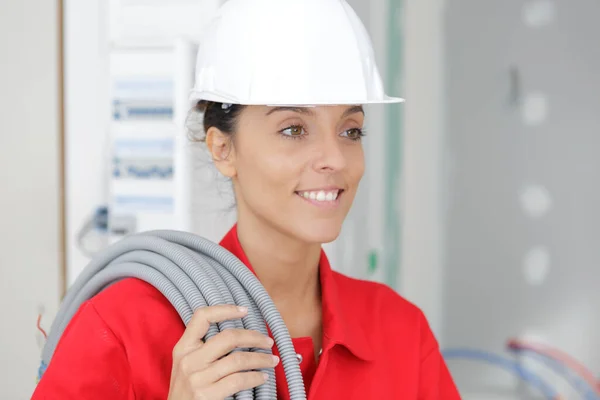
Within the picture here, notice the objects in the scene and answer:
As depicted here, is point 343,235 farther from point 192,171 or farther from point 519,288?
point 519,288

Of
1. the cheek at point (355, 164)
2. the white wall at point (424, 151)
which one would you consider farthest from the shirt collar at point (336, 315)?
the white wall at point (424, 151)

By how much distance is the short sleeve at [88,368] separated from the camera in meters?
0.99

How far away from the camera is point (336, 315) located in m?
1.23

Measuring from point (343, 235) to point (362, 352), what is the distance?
85 cm

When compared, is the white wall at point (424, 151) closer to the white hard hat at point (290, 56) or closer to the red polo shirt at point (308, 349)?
the red polo shirt at point (308, 349)

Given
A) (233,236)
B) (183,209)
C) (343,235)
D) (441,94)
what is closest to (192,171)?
(183,209)

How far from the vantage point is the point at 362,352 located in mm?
1204

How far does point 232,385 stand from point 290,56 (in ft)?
1.57

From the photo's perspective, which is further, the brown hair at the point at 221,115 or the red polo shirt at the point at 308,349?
the brown hair at the point at 221,115

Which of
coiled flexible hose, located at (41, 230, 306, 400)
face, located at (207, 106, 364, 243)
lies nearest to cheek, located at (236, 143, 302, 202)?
face, located at (207, 106, 364, 243)

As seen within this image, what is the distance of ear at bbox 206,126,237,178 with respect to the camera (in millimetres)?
1200

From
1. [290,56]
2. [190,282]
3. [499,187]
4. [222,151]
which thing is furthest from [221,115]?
[499,187]

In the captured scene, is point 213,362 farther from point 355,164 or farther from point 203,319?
point 355,164

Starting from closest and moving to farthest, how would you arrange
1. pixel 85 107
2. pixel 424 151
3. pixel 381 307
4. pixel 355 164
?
pixel 355 164 → pixel 381 307 → pixel 85 107 → pixel 424 151
